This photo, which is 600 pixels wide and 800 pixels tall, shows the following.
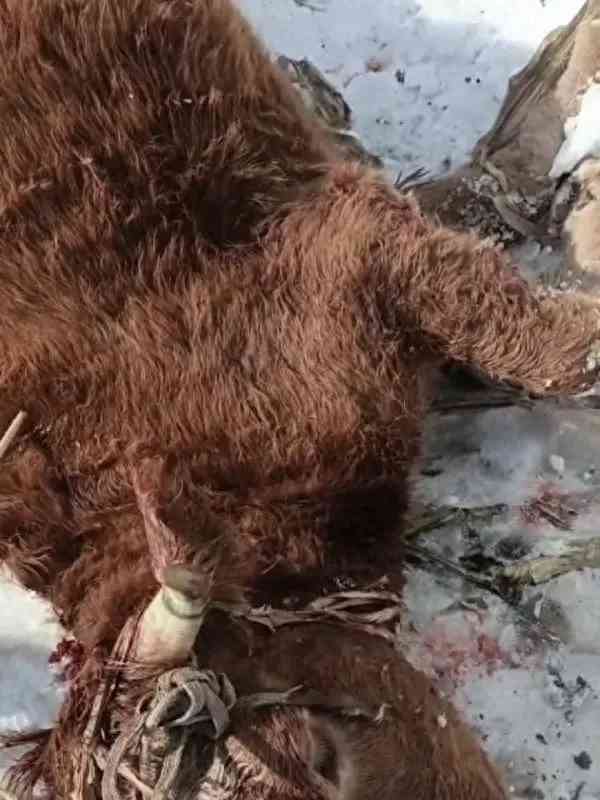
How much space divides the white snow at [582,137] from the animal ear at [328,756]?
4.62 ft

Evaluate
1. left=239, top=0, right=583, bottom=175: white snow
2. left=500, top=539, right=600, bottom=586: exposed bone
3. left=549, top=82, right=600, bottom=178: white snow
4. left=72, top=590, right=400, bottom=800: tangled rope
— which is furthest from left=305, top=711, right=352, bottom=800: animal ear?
left=239, top=0, right=583, bottom=175: white snow

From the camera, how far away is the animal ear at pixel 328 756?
1534 mm

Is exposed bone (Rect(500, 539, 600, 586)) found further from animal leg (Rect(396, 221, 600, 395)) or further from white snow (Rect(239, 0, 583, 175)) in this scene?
white snow (Rect(239, 0, 583, 175))

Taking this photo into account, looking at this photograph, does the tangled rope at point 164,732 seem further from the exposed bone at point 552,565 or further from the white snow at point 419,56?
the white snow at point 419,56

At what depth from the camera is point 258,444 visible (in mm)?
1969

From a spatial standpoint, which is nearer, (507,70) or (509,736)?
(509,736)

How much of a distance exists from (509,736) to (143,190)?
134cm

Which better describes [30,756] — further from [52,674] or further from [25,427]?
[52,674]

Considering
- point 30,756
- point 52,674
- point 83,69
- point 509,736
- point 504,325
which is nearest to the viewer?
point 30,756

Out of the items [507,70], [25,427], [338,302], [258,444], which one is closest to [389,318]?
[338,302]

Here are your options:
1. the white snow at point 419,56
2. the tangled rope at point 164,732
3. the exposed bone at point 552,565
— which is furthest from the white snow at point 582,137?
the tangled rope at point 164,732

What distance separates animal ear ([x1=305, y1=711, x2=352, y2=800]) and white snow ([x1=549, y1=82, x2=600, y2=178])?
141cm

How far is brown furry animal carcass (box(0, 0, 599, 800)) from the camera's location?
6.31 ft

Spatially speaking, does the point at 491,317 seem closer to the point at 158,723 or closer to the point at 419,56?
the point at 158,723
